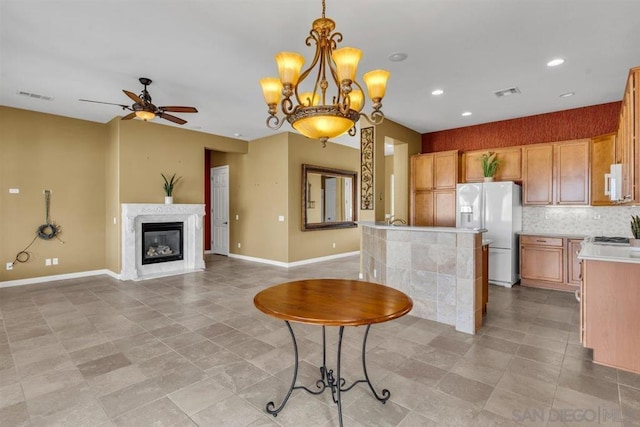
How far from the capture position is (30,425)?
1.91m

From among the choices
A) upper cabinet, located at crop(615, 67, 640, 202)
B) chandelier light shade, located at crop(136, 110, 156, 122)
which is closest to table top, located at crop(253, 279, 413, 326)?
upper cabinet, located at crop(615, 67, 640, 202)

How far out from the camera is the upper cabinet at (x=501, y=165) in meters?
5.38

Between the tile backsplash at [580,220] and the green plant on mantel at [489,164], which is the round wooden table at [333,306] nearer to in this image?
the green plant on mantel at [489,164]

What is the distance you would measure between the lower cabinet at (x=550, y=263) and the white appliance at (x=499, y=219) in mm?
168

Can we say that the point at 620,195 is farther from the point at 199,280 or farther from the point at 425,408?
the point at 199,280

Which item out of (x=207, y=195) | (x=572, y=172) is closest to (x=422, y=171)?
(x=572, y=172)

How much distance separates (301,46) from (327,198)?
4878 mm

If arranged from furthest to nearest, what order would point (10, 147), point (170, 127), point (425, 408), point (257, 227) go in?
point (257, 227)
point (170, 127)
point (10, 147)
point (425, 408)

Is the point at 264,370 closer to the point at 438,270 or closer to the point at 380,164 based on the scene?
the point at 438,270

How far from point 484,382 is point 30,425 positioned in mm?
2969

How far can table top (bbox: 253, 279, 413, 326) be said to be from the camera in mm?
1587

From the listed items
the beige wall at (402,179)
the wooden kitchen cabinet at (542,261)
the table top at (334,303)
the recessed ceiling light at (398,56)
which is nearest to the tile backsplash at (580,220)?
the wooden kitchen cabinet at (542,261)

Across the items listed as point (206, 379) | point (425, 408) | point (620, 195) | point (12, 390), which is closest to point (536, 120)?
point (620, 195)

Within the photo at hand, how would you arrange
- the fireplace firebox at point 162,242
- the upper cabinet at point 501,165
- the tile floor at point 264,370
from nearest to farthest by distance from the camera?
the tile floor at point 264,370
the upper cabinet at point 501,165
the fireplace firebox at point 162,242
